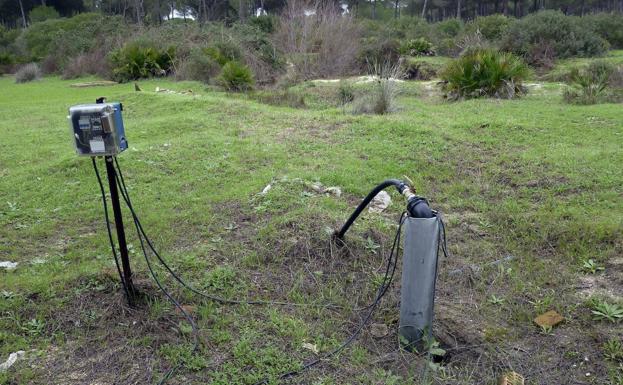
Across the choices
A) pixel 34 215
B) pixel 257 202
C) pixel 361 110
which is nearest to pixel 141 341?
pixel 257 202

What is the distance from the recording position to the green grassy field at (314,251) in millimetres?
2590

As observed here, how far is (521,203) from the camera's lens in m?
4.52

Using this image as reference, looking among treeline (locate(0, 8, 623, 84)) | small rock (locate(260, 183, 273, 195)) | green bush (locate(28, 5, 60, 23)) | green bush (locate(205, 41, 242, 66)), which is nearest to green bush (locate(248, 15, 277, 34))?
treeline (locate(0, 8, 623, 84))

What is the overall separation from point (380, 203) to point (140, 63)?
1291 cm

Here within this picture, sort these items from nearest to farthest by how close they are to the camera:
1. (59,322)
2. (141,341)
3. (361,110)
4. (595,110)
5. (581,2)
Answer: (141,341) < (59,322) < (595,110) < (361,110) < (581,2)

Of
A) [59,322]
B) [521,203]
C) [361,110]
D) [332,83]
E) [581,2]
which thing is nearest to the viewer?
[59,322]

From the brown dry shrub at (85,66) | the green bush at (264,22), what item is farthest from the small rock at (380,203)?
the green bush at (264,22)

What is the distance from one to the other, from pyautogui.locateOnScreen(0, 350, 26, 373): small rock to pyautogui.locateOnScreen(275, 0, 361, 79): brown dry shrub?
1371 centimetres

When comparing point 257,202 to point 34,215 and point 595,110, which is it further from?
point 595,110

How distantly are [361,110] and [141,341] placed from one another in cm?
626

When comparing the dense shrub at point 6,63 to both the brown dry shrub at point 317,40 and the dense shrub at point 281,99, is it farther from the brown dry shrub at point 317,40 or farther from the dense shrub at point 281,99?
the dense shrub at point 281,99

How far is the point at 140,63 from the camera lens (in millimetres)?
15461

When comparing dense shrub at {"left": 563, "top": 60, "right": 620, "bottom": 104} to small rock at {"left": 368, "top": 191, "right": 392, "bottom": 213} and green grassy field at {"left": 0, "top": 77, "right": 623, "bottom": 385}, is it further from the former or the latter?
small rock at {"left": 368, "top": 191, "right": 392, "bottom": 213}

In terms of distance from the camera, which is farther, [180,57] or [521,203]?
[180,57]
